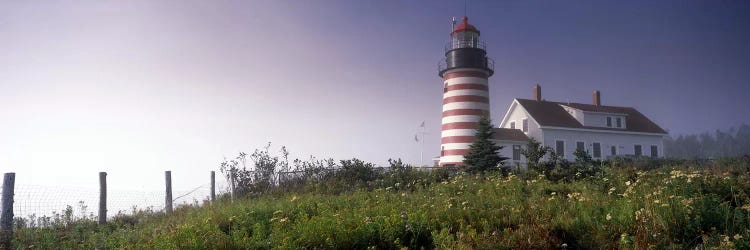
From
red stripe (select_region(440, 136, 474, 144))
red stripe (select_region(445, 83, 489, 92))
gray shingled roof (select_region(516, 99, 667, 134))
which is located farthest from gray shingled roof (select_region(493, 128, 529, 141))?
red stripe (select_region(440, 136, 474, 144))

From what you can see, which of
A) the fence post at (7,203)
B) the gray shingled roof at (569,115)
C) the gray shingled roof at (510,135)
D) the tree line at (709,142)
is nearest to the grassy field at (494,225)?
the fence post at (7,203)

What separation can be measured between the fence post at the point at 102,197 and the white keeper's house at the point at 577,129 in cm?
2614

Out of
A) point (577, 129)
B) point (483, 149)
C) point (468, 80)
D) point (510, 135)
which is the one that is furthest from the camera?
point (577, 129)

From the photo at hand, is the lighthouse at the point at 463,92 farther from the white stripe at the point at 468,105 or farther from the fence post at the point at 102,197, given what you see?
the fence post at the point at 102,197

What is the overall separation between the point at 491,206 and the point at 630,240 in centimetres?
326

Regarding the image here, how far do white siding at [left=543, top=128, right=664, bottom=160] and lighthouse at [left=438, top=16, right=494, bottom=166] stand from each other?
24.6ft

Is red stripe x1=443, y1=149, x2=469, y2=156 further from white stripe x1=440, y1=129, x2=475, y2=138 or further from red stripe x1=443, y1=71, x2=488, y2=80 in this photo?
red stripe x1=443, y1=71, x2=488, y2=80

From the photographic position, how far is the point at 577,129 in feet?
124

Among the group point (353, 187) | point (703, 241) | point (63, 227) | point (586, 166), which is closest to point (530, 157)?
point (586, 166)

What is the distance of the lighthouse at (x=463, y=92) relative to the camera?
31.6 meters

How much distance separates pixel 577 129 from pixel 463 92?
36.3 feet

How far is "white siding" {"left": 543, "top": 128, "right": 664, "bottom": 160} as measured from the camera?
37069 mm

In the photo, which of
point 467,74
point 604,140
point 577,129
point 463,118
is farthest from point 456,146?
point 604,140

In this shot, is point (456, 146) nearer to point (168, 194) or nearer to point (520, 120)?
point (520, 120)
